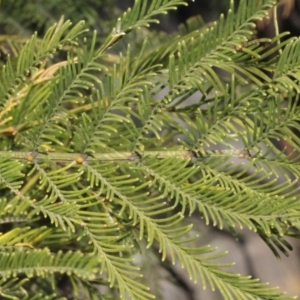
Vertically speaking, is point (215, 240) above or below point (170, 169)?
below

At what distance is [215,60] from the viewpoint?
221 mm

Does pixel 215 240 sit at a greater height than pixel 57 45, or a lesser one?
lesser

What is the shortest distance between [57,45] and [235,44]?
3.8 inches

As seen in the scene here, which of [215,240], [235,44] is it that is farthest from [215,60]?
[215,240]

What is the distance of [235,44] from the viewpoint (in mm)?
216

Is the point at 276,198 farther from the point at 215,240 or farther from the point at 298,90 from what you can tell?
the point at 215,240

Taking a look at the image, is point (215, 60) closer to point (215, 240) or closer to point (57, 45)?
point (57, 45)

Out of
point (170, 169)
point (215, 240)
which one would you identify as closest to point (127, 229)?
point (170, 169)

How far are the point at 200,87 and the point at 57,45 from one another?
0.08m

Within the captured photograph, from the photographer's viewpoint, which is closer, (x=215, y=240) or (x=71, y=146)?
(x=71, y=146)

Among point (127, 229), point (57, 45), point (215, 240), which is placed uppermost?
point (57, 45)

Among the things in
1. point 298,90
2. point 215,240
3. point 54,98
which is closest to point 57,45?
point 54,98

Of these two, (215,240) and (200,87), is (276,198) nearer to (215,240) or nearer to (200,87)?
(200,87)

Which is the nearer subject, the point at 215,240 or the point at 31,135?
the point at 31,135
